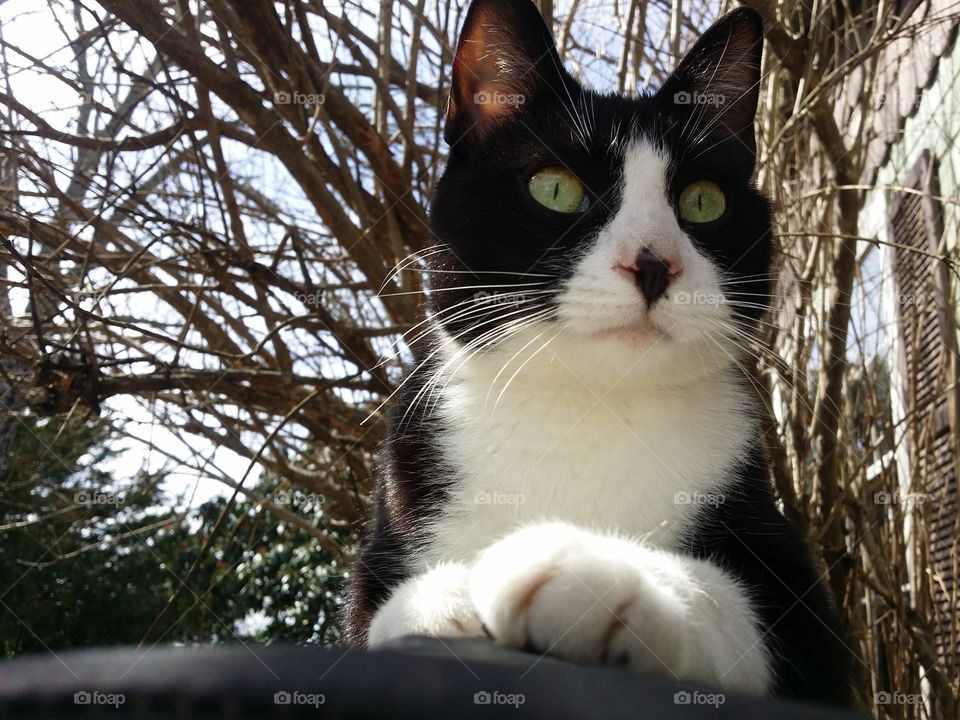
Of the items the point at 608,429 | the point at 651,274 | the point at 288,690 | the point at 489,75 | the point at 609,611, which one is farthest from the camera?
the point at 489,75

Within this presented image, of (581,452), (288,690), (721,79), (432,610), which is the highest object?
(721,79)

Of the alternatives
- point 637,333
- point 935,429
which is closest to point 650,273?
point 637,333

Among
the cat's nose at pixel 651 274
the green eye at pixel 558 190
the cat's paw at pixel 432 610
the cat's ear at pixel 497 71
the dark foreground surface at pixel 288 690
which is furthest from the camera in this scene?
the cat's ear at pixel 497 71

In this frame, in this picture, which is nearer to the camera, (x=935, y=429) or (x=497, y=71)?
(x=497, y=71)

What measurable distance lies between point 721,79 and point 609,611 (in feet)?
4.48

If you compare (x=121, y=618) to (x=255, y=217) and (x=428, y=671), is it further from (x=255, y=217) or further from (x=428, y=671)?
(x=428, y=671)

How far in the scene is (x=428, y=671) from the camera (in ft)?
1.24

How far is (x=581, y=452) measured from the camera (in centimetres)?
124

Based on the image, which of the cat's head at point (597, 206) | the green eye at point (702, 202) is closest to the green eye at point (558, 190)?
the cat's head at point (597, 206)

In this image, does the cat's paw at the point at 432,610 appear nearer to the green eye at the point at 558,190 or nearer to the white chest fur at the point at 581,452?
the white chest fur at the point at 581,452

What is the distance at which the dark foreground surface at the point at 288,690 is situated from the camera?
0.34m

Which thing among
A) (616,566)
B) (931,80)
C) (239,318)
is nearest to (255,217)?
(239,318)

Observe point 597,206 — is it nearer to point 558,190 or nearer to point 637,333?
point 558,190

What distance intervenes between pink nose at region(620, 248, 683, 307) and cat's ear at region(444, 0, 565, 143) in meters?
0.55
